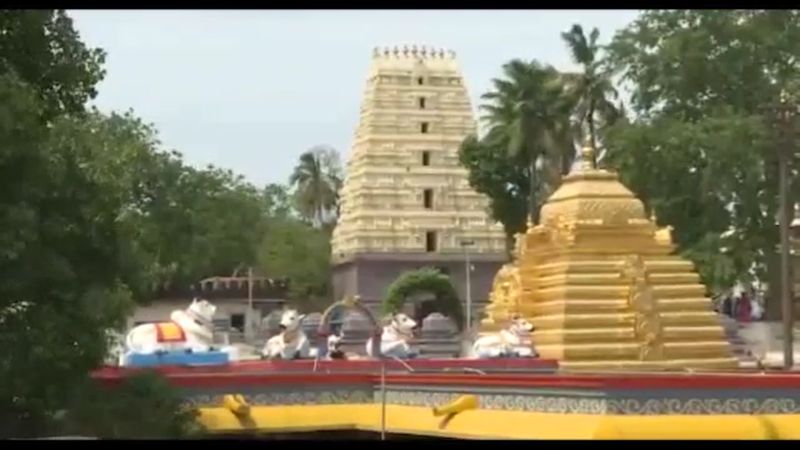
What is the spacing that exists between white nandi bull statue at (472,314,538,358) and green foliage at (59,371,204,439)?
7.03 m

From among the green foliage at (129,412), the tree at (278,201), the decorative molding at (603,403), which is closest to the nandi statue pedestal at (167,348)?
the decorative molding at (603,403)

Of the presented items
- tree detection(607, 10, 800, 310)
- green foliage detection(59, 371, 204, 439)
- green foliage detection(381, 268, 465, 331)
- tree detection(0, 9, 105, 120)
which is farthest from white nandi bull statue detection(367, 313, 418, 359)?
green foliage detection(381, 268, 465, 331)

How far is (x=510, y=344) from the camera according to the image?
16.5 meters

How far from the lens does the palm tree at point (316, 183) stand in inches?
2147

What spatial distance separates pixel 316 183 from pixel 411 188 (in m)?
18.8

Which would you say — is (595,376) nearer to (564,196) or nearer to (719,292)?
(564,196)

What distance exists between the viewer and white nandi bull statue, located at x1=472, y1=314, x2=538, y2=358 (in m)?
16.0

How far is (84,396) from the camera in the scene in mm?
8094

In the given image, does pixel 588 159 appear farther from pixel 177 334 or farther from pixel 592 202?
pixel 177 334

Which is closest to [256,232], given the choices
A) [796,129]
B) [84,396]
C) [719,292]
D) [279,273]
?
[279,273]

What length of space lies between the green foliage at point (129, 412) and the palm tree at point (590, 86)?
25732 mm

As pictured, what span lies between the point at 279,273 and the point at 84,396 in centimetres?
3775

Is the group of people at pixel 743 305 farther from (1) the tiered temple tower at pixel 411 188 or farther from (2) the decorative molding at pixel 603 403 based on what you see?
(2) the decorative molding at pixel 603 403

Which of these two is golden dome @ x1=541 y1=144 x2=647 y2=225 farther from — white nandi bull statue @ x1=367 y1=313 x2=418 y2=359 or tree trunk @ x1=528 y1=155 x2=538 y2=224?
tree trunk @ x1=528 y1=155 x2=538 y2=224
